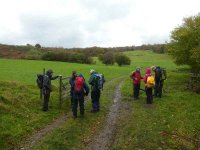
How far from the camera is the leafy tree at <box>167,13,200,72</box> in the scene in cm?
4588

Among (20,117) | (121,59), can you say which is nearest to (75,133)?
(20,117)

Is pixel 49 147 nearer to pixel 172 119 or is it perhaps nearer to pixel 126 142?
pixel 126 142

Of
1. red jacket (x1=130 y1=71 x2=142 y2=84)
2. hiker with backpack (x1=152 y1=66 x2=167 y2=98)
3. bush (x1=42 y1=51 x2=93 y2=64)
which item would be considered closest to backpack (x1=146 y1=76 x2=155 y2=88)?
red jacket (x1=130 y1=71 x2=142 y2=84)

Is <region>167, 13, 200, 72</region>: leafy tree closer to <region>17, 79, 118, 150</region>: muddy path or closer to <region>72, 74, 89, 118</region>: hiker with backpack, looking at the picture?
<region>72, 74, 89, 118</region>: hiker with backpack

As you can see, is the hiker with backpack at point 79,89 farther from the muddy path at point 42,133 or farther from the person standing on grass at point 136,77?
the person standing on grass at point 136,77

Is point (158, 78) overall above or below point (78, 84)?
below

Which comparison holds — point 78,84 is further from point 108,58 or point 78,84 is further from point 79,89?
point 108,58

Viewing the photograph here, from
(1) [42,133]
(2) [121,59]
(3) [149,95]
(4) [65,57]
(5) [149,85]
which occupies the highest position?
(5) [149,85]

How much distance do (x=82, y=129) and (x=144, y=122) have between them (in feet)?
10.8

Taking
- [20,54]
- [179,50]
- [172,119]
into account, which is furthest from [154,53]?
[172,119]

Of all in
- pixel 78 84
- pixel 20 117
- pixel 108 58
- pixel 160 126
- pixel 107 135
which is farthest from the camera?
pixel 108 58

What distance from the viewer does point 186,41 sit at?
155 ft

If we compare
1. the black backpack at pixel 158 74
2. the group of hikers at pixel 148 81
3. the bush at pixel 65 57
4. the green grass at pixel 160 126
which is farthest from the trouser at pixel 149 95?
the bush at pixel 65 57

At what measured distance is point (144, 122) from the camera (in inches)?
683
